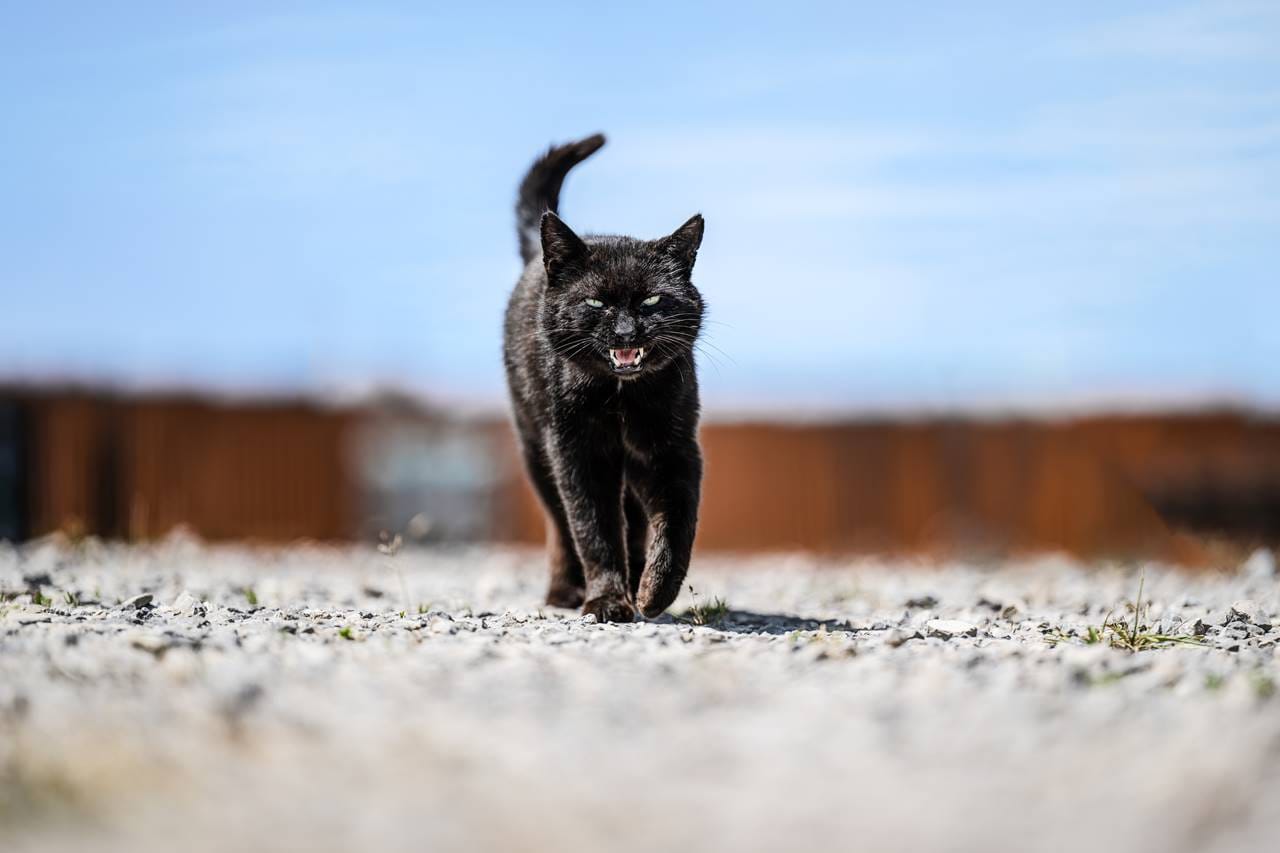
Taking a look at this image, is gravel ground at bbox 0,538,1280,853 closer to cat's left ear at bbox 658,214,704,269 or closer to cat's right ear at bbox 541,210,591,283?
cat's right ear at bbox 541,210,591,283

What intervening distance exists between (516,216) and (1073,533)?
1081 centimetres

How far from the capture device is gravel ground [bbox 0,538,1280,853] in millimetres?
2281

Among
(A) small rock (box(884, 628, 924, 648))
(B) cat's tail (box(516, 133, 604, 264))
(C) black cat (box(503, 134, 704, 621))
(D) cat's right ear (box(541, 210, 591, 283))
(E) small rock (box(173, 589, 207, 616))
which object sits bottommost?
(E) small rock (box(173, 589, 207, 616))

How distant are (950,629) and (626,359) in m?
1.53

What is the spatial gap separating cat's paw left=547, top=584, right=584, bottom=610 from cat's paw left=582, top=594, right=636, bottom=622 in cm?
70

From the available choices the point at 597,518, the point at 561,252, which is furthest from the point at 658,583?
the point at 561,252

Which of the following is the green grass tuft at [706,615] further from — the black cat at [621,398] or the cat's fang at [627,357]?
the cat's fang at [627,357]

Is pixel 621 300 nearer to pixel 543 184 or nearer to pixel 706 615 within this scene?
pixel 706 615

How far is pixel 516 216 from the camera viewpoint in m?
6.16

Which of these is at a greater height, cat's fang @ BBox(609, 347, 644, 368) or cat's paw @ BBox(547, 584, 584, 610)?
cat's fang @ BBox(609, 347, 644, 368)

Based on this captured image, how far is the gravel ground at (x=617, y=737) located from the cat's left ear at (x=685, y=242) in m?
1.50

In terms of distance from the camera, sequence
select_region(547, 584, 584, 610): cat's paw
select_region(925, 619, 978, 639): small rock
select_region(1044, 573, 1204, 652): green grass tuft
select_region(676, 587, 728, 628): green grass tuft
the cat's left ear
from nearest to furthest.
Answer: select_region(1044, 573, 1204, 652): green grass tuft
select_region(925, 619, 978, 639): small rock
select_region(676, 587, 728, 628): green grass tuft
the cat's left ear
select_region(547, 584, 584, 610): cat's paw

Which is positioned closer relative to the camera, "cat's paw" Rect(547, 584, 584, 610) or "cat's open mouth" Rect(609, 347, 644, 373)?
"cat's open mouth" Rect(609, 347, 644, 373)

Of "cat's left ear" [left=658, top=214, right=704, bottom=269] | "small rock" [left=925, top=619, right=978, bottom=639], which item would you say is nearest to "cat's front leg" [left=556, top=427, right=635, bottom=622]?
"cat's left ear" [left=658, top=214, right=704, bottom=269]
